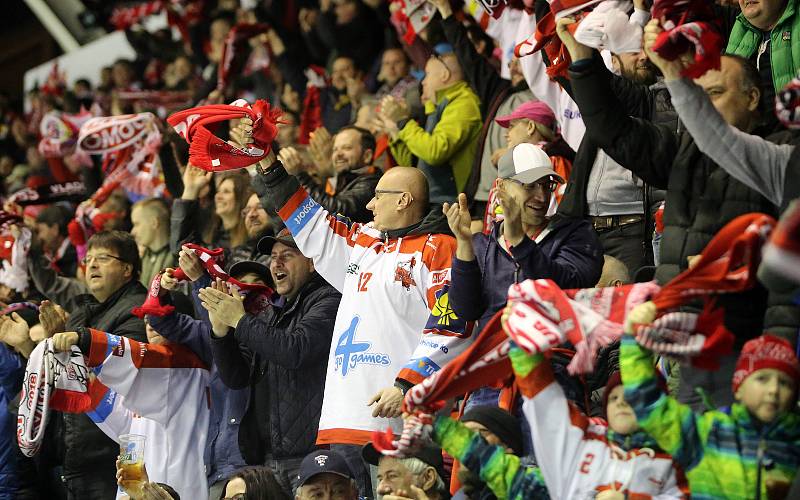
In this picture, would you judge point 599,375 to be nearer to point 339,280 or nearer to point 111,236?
point 339,280

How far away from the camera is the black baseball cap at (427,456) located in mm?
4793

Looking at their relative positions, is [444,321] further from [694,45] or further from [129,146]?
[129,146]

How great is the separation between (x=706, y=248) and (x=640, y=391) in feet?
1.71

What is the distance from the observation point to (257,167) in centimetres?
619

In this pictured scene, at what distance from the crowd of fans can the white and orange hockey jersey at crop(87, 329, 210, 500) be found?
14mm

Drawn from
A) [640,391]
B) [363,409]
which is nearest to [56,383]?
[363,409]

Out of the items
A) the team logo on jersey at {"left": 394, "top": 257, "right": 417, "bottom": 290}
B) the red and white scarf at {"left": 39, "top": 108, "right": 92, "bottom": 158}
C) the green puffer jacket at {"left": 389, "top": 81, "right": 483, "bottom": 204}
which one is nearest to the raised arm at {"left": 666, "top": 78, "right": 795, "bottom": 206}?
the team logo on jersey at {"left": 394, "top": 257, "right": 417, "bottom": 290}

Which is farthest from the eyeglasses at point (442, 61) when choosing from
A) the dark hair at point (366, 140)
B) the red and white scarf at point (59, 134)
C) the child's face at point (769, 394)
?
the red and white scarf at point (59, 134)

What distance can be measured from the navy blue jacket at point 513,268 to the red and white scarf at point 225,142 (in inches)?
55.0

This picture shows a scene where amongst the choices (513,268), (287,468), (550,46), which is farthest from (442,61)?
(513,268)

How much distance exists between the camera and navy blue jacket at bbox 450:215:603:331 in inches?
194

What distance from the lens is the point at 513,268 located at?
5.01m

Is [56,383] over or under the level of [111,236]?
under

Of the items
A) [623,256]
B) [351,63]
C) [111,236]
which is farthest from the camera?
[351,63]
